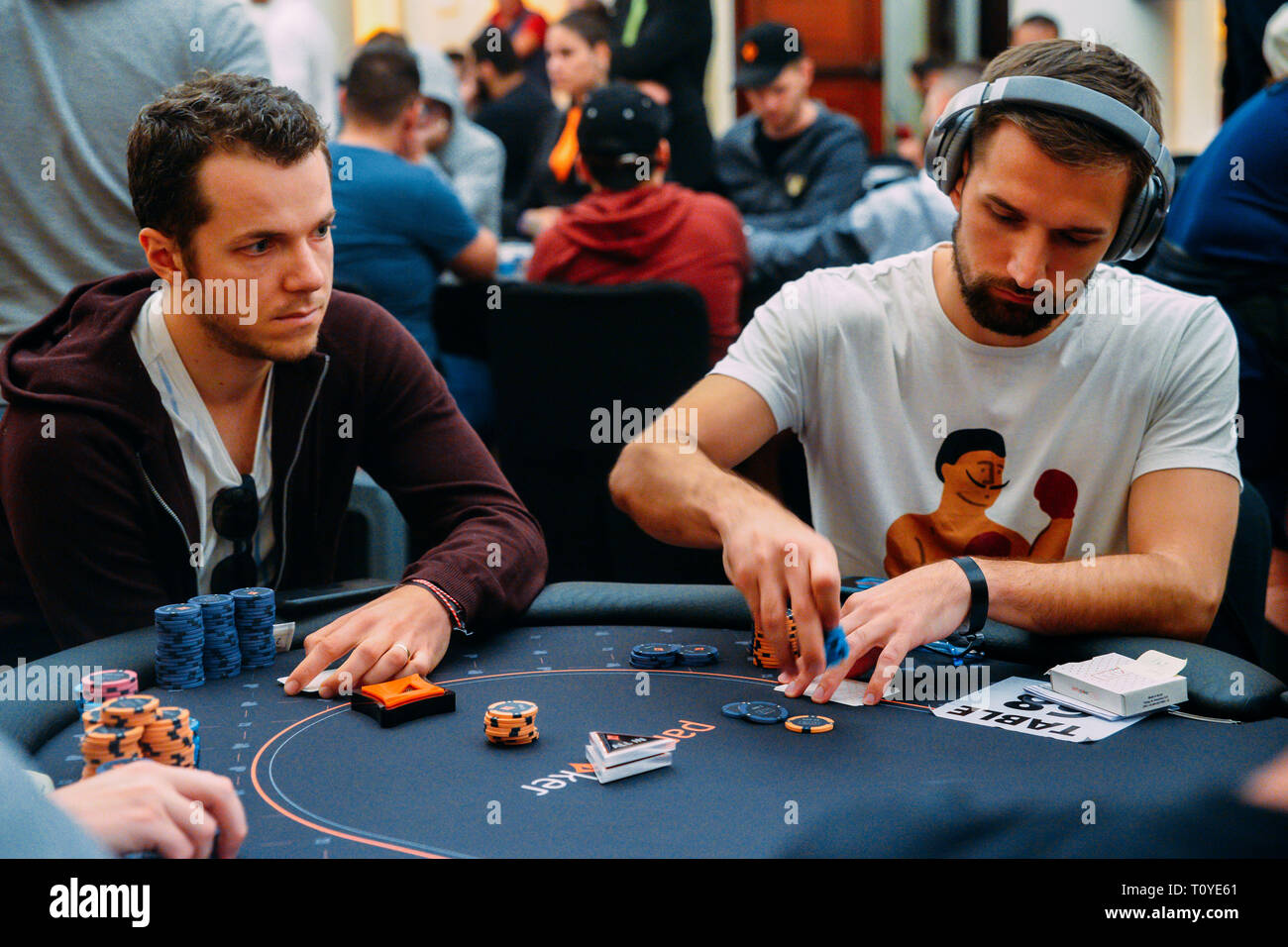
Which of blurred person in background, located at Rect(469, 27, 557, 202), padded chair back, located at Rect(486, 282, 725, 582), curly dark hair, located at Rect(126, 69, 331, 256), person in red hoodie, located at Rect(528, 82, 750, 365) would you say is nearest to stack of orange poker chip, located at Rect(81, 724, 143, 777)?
curly dark hair, located at Rect(126, 69, 331, 256)

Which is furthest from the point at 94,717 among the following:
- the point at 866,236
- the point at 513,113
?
the point at 513,113

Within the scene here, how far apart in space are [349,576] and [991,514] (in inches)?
46.5

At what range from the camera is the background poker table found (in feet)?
3.56

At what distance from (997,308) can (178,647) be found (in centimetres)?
118

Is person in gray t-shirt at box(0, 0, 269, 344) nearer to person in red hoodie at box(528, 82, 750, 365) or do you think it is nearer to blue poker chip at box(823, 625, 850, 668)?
person in red hoodie at box(528, 82, 750, 365)

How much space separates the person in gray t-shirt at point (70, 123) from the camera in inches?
91.1

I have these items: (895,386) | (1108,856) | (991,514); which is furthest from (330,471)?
(1108,856)

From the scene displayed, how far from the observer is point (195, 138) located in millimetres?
1802

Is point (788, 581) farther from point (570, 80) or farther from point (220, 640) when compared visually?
point (570, 80)

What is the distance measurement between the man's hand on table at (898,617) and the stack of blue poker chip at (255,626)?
65 centimetres

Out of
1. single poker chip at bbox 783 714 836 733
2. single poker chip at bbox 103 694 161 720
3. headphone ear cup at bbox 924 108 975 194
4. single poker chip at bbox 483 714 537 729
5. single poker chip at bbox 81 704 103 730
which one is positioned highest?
headphone ear cup at bbox 924 108 975 194

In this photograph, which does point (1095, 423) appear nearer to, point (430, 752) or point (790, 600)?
point (790, 600)

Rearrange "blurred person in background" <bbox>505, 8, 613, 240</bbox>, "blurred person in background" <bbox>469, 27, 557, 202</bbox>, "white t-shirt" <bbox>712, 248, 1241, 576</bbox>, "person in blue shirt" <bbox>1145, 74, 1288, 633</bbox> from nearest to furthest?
"white t-shirt" <bbox>712, 248, 1241, 576</bbox>, "person in blue shirt" <bbox>1145, 74, 1288, 633</bbox>, "blurred person in background" <bbox>505, 8, 613, 240</bbox>, "blurred person in background" <bbox>469, 27, 557, 202</bbox>

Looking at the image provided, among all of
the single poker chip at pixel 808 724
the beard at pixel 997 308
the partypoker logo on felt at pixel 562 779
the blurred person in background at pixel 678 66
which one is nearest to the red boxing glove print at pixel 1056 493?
the beard at pixel 997 308
